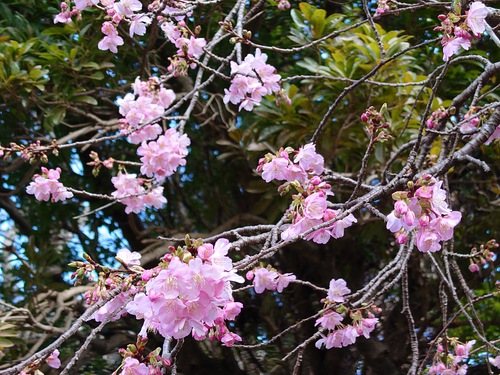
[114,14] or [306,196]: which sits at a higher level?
[114,14]

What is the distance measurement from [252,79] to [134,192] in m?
0.53

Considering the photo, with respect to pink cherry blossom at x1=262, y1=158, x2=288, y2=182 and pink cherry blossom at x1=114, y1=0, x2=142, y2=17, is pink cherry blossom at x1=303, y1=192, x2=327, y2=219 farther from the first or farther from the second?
pink cherry blossom at x1=114, y1=0, x2=142, y2=17

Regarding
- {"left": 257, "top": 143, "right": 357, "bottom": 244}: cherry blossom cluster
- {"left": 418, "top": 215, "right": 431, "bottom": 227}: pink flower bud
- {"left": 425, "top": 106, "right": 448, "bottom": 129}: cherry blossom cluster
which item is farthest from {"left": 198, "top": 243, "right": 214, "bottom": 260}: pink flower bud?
{"left": 425, "top": 106, "right": 448, "bottom": 129}: cherry blossom cluster

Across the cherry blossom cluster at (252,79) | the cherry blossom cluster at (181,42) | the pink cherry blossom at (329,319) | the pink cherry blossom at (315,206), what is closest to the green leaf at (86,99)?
the cherry blossom cluster at (181,42)

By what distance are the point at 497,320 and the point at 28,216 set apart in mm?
2480

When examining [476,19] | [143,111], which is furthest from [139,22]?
[476,19]

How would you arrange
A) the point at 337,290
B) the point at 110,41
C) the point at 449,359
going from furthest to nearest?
the point at 110,41
the point at 449,359
the point at 337,290

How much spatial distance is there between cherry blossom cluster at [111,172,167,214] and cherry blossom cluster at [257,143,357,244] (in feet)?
2.26

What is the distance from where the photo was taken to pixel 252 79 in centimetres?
177

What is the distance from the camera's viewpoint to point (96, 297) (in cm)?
118

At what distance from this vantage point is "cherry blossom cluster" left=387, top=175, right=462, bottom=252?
3.20 ft

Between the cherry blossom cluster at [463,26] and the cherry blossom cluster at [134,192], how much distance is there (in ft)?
3.33

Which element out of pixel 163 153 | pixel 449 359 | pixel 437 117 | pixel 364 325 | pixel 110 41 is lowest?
pixel 449 359

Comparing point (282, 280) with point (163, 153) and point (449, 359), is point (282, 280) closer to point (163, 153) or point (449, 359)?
point (449, 359)
